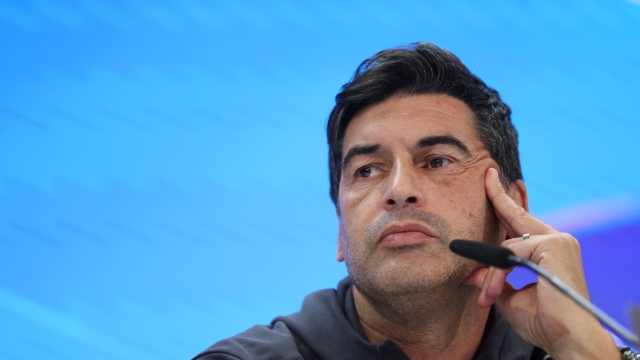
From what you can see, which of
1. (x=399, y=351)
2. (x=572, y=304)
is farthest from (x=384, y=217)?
(x=572, y=304)

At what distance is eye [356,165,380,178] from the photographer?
2.08m

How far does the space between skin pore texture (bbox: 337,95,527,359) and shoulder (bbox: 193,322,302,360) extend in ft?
0.88

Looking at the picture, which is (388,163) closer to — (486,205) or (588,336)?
(486,205)

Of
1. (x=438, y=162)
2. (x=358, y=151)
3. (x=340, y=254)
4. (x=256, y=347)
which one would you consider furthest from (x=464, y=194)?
(x=256, y=347)

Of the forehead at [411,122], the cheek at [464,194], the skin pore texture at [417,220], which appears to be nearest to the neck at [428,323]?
the skin pore texture at [417,220]

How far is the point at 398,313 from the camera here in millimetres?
1974

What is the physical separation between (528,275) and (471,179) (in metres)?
1.10

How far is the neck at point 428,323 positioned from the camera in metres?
1.96

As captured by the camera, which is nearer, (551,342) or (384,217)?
(551,342)

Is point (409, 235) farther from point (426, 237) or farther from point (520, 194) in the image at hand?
point (520, 194)

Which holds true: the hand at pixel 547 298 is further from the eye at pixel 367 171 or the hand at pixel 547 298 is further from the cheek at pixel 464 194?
the eye at pixel 367 171

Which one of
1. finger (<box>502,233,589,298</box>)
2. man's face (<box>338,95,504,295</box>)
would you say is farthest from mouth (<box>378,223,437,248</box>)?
finger (<box>502,233,589,298</box>)

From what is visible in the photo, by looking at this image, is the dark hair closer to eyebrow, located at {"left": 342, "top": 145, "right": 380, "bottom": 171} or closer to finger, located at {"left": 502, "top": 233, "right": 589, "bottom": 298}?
eyebrow, located at {"left": 342, "top": 145, "right": 380, "bottom": 171}

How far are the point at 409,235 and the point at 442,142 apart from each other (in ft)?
1.11
